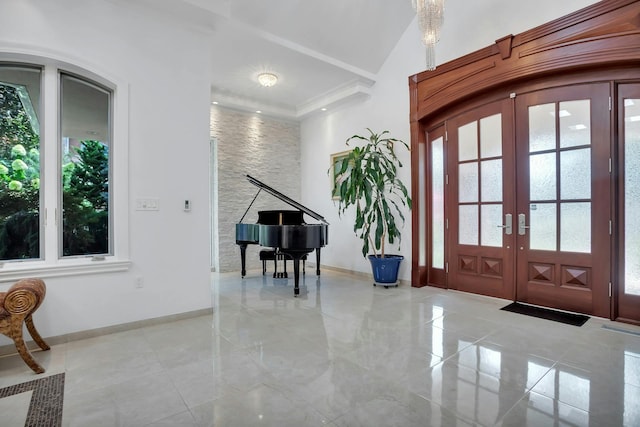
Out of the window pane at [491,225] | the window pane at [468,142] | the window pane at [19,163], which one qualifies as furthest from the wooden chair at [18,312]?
the window pane at [468,142]

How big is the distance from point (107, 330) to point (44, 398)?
3.62ft

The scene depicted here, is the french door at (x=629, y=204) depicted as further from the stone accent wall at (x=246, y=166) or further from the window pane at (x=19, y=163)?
the window pane at (x=19, y=163)

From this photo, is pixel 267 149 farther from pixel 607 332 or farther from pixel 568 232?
pixel 607 332

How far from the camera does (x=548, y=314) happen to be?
3.47 metres

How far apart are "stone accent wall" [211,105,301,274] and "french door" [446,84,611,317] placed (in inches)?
139

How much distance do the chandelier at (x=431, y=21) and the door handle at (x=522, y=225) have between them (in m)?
2.14

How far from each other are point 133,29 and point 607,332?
5375 mm

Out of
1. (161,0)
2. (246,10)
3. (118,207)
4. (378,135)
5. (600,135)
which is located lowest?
(118,207)

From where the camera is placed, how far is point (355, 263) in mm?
5895

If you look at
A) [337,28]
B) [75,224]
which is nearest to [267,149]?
[337,28]

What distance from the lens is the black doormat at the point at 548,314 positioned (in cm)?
326

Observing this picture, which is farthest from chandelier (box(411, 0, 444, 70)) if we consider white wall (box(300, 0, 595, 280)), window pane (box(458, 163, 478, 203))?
window pane (box(458, 163, 478, 203))

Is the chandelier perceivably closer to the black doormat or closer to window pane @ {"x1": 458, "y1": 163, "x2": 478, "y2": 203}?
window pane @ {"x1": 458, "y1": 163, "x2": 478, "y2": 203}

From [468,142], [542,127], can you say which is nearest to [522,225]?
[542,127]
